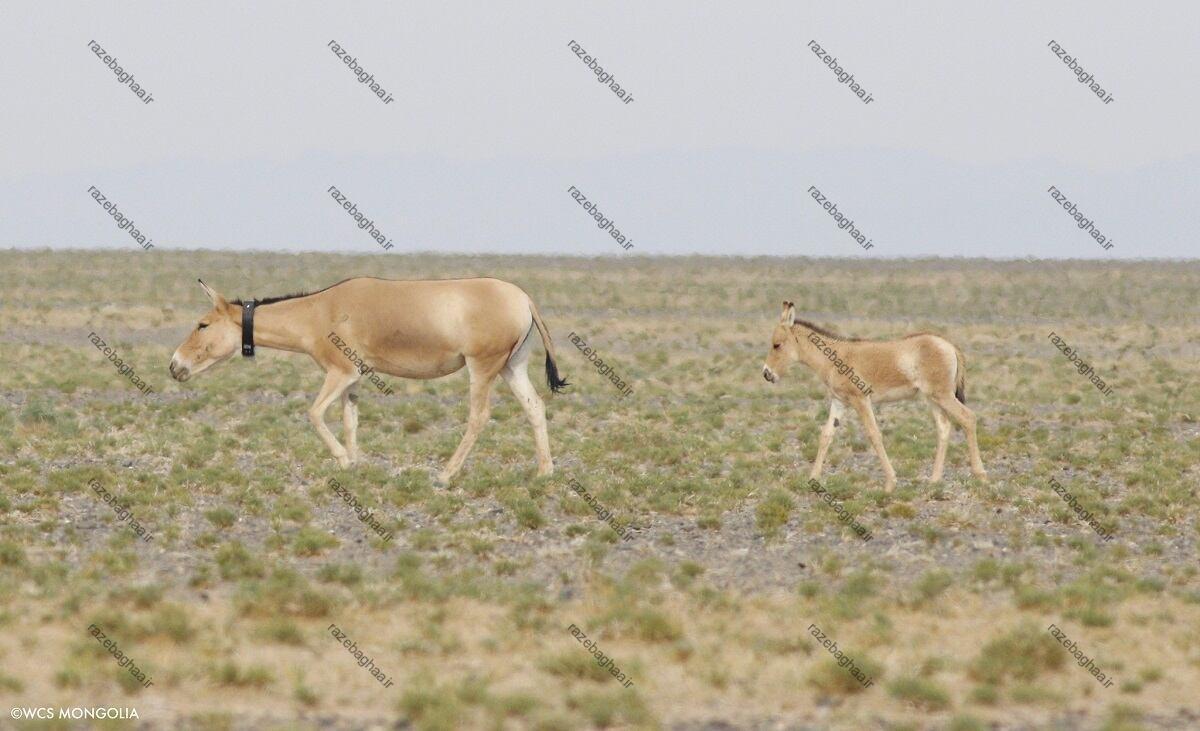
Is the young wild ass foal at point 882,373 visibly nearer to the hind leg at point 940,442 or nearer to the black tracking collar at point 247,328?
the hind leg at point 940,442

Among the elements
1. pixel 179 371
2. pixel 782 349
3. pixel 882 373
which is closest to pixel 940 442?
pixel 882 373

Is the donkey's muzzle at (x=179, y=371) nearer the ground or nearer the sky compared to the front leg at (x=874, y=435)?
nearer the sky

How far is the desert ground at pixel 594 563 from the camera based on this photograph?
969 centimetres

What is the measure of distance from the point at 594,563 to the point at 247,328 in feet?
19.4

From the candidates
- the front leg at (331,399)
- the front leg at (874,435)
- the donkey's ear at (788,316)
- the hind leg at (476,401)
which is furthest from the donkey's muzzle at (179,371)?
the front leg at (874,435)

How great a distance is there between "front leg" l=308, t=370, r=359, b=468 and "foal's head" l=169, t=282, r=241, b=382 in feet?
4.61

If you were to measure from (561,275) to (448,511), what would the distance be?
66.3m

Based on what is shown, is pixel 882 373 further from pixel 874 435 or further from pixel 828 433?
pixel 828 433

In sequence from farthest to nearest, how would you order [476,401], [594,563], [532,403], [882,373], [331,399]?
1. [532,403]
2. [476,401]
3. [882,373]
4. [331,399]
5. [594,563]

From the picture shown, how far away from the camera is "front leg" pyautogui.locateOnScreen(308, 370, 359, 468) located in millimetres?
16797

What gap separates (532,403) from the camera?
17.5m

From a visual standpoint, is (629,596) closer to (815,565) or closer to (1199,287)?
(815,565)

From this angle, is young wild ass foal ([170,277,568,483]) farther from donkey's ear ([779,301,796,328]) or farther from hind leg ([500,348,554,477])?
donkey's ear ([779,301,796,328])

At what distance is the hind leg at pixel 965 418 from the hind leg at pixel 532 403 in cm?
473
